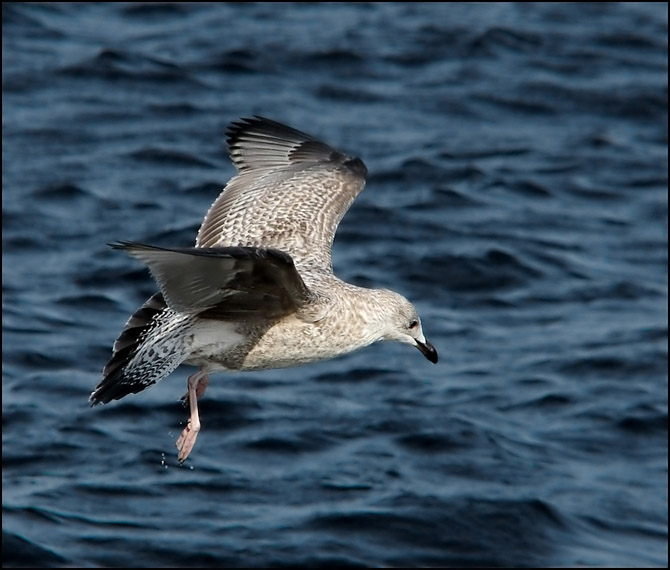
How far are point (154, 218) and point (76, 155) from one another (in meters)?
2.10

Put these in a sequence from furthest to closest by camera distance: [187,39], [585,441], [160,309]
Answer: [187,39]
[585,441]
[160,309]

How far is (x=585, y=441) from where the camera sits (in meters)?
16.1

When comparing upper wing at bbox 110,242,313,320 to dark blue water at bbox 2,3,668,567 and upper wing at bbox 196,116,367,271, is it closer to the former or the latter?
upper wing at bbox 196,116,367,271

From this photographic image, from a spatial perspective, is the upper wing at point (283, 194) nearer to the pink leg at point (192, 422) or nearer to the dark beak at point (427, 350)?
the dark beak at point (427, 350)

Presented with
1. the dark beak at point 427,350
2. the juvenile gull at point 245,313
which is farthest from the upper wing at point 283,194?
the dark beak at point 427,350

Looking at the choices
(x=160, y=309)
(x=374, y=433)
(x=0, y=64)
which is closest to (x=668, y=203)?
(x=374, y=433)

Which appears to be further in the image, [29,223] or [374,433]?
[29,223]

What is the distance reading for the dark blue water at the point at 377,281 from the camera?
14.4 meters

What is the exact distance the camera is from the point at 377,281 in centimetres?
1736

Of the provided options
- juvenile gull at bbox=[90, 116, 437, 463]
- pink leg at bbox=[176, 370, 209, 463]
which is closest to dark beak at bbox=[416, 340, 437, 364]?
juvenile gull at bbox=[90, 116, 437, 463]

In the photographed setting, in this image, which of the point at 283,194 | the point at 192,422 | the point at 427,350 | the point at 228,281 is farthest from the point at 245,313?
the point at 283,194

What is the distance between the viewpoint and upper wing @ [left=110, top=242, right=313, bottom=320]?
6.82 metres

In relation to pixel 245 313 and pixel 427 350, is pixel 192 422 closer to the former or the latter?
pixel 245 313

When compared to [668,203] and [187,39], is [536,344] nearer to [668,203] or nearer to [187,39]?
[668,203]
